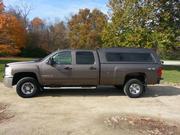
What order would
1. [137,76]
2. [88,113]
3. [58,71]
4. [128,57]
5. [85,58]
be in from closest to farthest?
[88,113] → [58,71] → [85,58] → [128,57] → [137,76]

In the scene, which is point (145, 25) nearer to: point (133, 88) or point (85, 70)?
point (133, 88)

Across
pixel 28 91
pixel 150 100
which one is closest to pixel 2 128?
pixel 28 91

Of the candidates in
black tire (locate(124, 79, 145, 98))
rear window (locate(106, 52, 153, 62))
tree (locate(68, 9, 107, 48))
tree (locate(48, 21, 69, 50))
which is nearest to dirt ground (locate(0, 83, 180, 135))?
black tire (locate(124, 79, 145, 98))

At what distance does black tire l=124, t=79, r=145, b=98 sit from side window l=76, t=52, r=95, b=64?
1623mm

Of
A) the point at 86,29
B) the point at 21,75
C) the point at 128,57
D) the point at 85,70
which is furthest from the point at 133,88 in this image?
the point at 86,29

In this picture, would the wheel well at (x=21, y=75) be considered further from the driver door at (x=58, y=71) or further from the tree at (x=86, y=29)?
the tree at (x=86, y=29)

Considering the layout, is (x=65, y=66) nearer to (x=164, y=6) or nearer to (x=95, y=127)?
(x=95, y=127)

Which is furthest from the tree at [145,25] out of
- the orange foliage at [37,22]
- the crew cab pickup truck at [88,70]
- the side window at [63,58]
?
the orange foliage at [37,22]

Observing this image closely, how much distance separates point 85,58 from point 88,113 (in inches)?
137

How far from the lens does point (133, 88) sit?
44.8 ft

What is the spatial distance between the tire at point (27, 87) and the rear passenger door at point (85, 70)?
1496 mm

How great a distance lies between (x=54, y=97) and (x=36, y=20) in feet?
236

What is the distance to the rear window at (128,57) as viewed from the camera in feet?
44.7

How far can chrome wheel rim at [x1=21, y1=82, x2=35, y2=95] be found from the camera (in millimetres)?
12867
